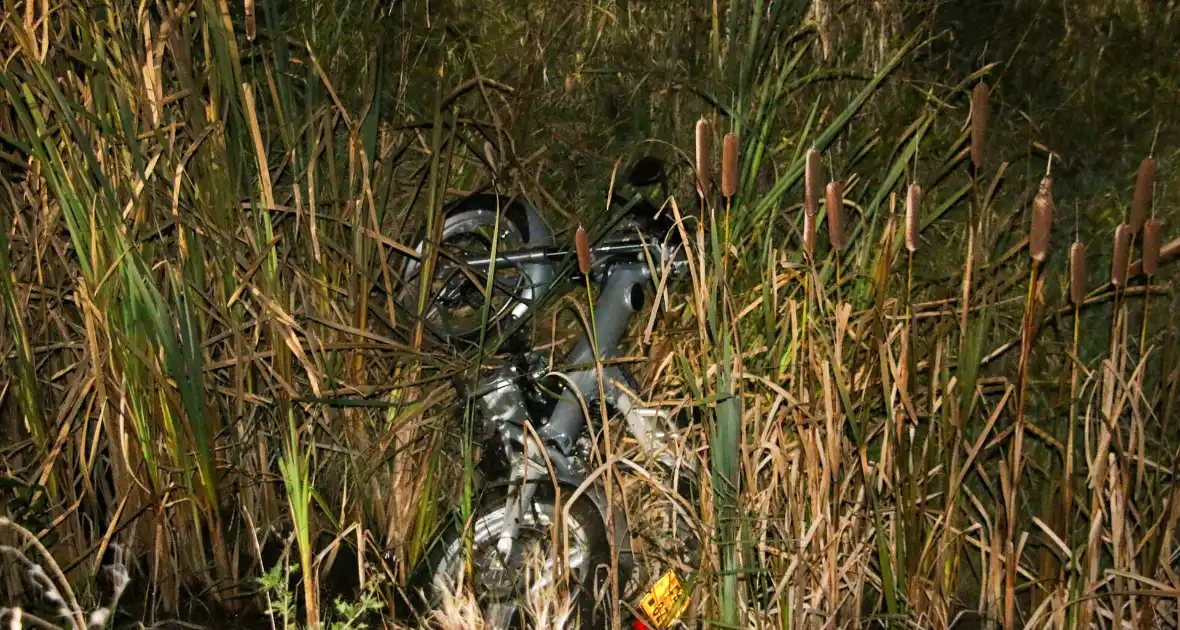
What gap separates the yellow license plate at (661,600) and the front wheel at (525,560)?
0.47 ft

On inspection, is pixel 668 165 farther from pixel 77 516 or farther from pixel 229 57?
pixel 77 516

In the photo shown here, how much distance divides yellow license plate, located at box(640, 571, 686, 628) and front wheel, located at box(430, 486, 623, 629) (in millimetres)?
143

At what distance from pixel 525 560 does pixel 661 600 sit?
34 cm

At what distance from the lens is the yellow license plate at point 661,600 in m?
2.29

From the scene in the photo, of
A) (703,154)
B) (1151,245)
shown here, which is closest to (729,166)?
(703,154)

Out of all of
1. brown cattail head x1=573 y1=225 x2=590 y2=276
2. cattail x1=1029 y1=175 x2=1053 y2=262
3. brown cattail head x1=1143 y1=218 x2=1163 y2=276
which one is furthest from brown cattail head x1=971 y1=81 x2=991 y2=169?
brown cattail head x1=573 y1=225 x2=590 y2=276

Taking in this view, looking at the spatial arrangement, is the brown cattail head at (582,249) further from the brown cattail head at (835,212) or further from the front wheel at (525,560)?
the front wheel at (525,560)

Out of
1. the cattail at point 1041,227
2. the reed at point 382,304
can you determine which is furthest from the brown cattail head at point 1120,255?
the reed at point 382,304

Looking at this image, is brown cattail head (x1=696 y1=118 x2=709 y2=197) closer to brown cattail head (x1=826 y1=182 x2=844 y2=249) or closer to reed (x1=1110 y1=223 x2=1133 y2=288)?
brown cattail head (x1=826 y1=182 x2=844 y2=249)

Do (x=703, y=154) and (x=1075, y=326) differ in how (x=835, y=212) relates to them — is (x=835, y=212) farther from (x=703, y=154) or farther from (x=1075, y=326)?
(x=1075, y=326)

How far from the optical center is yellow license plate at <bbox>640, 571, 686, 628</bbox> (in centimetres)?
229

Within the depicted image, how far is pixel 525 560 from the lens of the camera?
8.21ft

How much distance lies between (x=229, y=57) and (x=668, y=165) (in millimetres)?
1044

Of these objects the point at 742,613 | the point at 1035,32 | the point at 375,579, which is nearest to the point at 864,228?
the point at 1035,32
